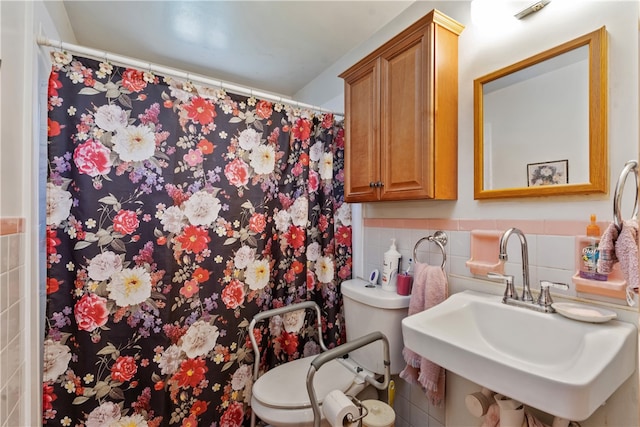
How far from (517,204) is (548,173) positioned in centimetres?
14

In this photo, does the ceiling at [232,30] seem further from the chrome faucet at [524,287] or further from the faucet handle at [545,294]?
the faucet handle at [545,294]

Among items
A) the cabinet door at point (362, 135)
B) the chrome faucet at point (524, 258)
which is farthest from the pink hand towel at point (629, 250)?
the cabinet door at point (362, 135)

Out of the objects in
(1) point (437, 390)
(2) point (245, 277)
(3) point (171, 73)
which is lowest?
(1) point (437, 390)

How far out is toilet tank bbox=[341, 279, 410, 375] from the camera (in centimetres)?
135

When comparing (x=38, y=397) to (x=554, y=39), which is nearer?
(x=554, y=39)

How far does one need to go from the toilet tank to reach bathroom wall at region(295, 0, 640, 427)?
0.78 ft

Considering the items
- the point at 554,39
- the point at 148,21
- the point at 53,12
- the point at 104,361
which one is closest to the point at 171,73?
the point at 148,21

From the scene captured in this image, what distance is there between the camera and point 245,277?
1.58m

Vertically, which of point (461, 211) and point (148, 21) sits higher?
point (148, 21)

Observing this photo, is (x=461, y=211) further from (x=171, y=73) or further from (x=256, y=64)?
(x=256, y=64)

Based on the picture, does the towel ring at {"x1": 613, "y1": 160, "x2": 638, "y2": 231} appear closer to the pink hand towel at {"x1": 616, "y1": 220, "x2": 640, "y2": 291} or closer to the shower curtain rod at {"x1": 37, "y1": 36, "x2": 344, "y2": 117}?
the pink hand towel at {"x1": 616, "y1": 220, "x2": 640, "y2": 291}

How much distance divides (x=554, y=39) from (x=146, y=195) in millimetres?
1730

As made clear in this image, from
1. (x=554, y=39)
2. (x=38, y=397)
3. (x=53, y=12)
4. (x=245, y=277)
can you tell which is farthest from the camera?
(x=245, y=277)

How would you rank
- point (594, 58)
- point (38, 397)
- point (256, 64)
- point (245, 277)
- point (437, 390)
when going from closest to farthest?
point (594, 58) → point (38, 397) → point (437, 390) → point (245, 277) → point (256, 64)
